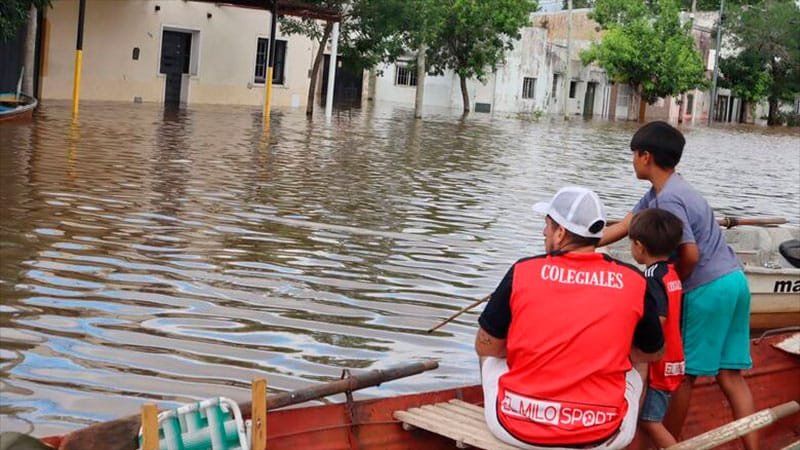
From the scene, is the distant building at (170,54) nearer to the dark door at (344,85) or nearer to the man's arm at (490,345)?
the dark door at (344,85)

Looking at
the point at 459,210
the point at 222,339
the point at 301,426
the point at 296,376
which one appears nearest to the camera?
the point at 301,426

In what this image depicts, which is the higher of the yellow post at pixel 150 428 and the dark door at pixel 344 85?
the dark door at pixel 344 85

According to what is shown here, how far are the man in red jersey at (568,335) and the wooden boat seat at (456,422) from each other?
158 millimetres

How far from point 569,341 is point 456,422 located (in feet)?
2.91

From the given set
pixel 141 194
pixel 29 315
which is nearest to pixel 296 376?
pixel 29 315

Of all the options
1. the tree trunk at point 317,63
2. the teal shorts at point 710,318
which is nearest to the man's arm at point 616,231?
the teal shorts at point 710,318

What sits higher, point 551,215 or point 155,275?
point 551,215

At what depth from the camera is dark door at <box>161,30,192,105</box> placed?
35.4 meters

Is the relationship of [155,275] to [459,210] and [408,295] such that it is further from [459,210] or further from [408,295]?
[459,210]

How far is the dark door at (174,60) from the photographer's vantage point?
1393 inches

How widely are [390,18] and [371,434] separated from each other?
103 ft

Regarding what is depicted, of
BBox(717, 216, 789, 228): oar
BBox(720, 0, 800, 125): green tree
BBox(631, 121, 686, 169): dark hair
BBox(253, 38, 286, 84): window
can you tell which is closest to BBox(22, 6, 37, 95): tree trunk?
BBox(253, 38, 286, 84): window

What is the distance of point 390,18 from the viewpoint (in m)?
35.8

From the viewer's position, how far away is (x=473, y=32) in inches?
1924
